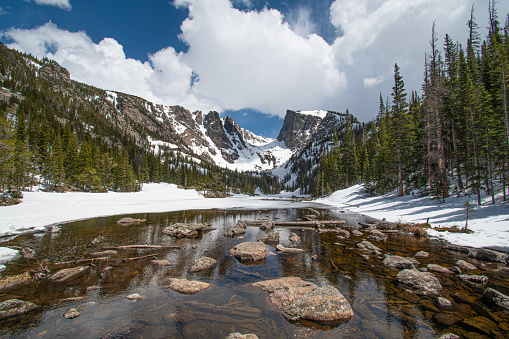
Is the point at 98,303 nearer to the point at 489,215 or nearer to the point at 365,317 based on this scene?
the point at 365,317

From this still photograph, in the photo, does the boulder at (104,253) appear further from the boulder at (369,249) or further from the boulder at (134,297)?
the boulder at (369,249)

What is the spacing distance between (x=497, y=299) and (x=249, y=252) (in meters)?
10.6

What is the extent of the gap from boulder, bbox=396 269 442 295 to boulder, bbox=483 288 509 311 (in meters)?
1.35

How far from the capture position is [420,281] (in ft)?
27.9

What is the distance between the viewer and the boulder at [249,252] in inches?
478

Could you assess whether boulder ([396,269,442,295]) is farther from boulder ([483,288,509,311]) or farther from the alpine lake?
boulder ([483,288,509,311])

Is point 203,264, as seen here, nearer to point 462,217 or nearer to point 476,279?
point 476,279

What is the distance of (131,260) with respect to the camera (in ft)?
37.5

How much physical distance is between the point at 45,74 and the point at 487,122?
27086 centimetres

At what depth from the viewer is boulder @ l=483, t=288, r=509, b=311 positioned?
6.68 meters

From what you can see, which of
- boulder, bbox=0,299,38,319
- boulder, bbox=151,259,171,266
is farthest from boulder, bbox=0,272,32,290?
boulder, bbox=151,259,171,266

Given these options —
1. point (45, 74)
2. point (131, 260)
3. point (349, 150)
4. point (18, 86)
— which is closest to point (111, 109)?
point (45, 74)

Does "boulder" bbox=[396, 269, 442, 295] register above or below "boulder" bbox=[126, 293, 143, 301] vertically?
above

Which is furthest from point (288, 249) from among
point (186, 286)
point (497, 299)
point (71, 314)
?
point (71, 314)
